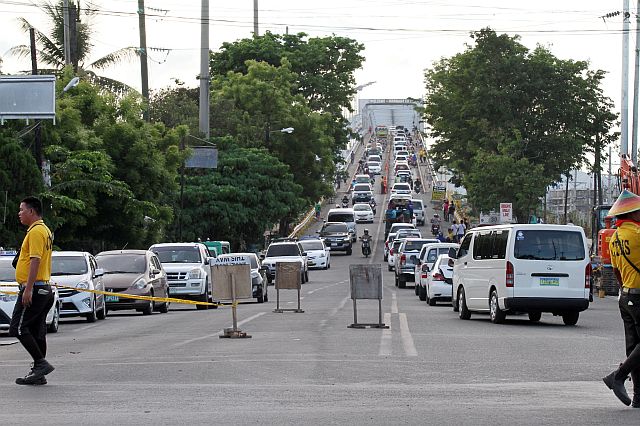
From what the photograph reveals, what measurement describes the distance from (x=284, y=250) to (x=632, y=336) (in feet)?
139

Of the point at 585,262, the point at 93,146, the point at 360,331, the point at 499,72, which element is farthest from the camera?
the point at 499,72

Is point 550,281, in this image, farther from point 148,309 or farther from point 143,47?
point 143,47

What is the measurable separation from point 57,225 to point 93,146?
617cm

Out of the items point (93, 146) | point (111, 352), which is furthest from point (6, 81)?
point (111, 352)

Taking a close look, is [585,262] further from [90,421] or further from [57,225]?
[57,225]

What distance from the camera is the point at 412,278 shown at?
47.2 meters

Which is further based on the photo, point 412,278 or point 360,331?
A: point 412,278

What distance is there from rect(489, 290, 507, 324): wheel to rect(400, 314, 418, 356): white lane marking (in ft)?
5.66

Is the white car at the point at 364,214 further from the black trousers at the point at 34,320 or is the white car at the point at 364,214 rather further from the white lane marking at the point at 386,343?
the black trousers at the point at 34,320

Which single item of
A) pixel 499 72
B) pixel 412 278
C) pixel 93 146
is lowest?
pixel 412 278

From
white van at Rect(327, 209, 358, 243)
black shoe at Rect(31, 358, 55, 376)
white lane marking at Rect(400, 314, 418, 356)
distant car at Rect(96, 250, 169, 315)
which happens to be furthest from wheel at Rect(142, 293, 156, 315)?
white van at Rect(327, 209, 358, 243)

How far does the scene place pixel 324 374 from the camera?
1521 centimetres

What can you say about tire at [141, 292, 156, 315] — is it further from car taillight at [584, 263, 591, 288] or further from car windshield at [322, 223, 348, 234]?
car windshield at [322, 223, 348, 234]

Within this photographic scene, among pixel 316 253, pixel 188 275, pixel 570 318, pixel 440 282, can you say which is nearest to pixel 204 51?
pixel 316 253
